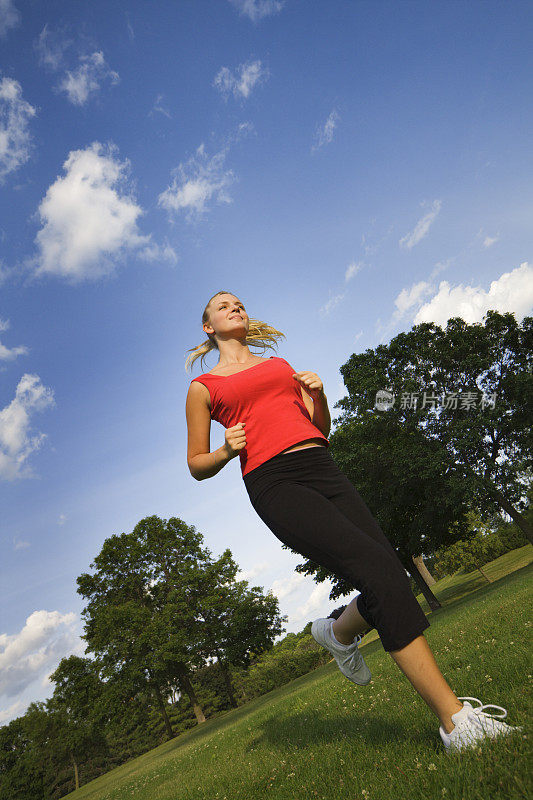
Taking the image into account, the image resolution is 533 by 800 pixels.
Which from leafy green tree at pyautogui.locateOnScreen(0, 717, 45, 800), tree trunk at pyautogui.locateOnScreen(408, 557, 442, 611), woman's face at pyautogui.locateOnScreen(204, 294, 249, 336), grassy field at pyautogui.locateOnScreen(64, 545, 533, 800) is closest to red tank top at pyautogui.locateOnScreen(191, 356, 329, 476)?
woman's face at pyautogui.locateOnScreen(204, 294, 249, 336)

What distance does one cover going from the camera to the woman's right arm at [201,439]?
3.03 metres

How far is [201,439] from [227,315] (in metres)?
1.21

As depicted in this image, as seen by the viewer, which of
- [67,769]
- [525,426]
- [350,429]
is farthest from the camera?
[67,769]

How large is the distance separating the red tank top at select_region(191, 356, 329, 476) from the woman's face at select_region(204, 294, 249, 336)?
57 cm

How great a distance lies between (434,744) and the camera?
2.77 metres

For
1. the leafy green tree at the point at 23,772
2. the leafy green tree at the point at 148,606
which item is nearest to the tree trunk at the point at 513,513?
the leafy green tree at the point at 148,606

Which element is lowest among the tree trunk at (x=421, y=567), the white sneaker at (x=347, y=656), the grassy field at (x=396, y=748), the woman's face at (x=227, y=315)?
the tree trunk at (x=421, y=567)

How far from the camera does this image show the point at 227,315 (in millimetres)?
3947

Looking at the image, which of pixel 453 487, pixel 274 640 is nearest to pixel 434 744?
pixel 453 487

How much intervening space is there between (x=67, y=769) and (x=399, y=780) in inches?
2468

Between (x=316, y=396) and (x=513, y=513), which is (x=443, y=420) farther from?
(x=316, y=396)

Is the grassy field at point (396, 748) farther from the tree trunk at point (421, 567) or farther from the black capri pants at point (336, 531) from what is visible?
the tree trunk at point (421, 567)

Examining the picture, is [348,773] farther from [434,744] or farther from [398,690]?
[398,690]

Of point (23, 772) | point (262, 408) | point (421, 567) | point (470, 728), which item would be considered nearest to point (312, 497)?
point (262, 408)
